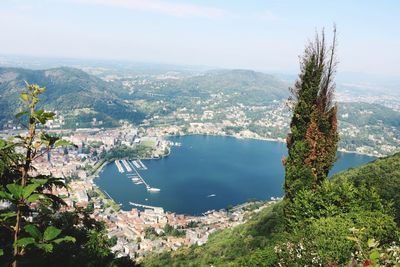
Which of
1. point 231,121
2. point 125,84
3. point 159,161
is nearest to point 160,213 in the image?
point 159,161

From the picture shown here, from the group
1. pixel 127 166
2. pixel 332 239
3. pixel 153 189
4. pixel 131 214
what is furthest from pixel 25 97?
pixel 127 166

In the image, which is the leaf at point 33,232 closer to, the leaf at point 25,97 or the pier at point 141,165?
the leaf at point 25,97

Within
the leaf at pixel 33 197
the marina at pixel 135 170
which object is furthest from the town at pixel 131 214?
the leaf at pixel 33 197

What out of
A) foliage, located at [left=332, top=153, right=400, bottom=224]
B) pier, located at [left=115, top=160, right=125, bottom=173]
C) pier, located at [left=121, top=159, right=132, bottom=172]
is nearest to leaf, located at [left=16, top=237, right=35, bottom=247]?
foliage, located at [left=332, top=153, right=400, bottom=224]

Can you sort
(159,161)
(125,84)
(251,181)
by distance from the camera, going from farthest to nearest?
A: (125,84), (159,161), (251,181)

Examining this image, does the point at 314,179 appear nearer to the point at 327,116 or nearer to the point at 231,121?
the point at 327,116

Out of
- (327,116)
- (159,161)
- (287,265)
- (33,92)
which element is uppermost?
(33,92)
